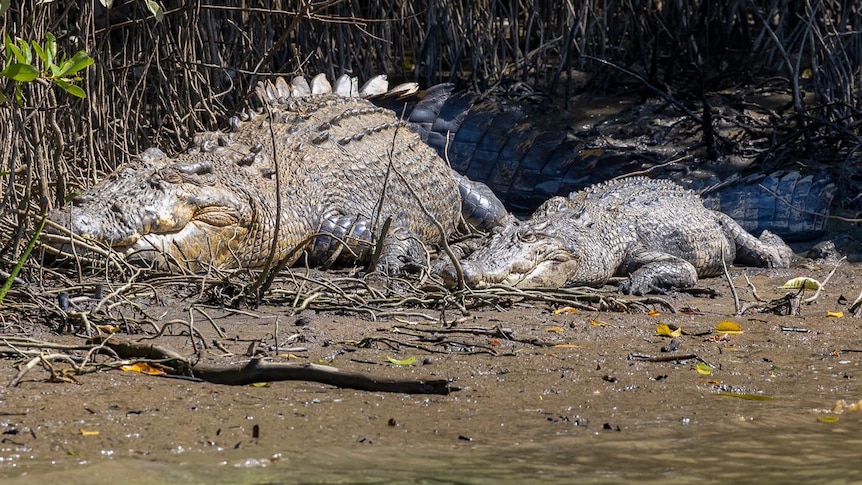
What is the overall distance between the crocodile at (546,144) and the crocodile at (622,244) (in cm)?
90

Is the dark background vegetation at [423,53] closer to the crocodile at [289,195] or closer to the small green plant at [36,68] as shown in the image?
the crocodile at [289,195]

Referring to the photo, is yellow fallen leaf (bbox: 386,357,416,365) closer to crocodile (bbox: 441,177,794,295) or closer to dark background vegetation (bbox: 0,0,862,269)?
crocodile (bbox: 441,177,794,295)

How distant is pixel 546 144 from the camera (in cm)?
863

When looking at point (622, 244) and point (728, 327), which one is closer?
point (728, 327)

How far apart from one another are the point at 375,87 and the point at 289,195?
206cm

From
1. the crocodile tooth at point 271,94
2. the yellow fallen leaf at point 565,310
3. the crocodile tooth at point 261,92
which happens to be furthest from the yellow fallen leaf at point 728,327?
the crocodile tooth at point 271,94

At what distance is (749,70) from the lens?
29.8 feet

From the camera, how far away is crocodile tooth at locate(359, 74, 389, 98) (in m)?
8.28

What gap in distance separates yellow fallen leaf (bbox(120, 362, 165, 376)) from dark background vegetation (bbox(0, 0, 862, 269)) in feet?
6.36

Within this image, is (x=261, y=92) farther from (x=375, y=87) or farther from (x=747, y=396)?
(x=747, y=396)

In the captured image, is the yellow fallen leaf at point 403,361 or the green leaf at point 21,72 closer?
the green leaf at point 21,72

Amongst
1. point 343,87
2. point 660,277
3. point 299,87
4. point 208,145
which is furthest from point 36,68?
point 343,87

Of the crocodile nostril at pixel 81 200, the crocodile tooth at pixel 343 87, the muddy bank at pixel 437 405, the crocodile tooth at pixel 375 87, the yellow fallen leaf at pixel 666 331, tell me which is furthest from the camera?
the crocodile tooth at pixel 375 87

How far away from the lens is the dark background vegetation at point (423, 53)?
244 inches
